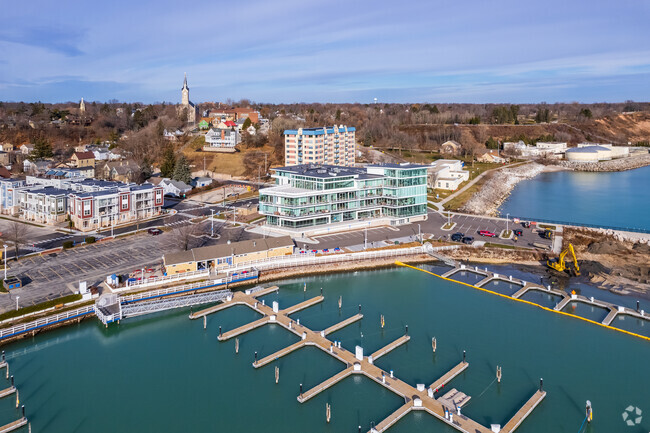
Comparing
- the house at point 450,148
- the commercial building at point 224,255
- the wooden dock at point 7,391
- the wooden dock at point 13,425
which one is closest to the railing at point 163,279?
the commercial building at point 224,255

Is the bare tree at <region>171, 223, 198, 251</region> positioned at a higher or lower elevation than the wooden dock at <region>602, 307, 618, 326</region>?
higher

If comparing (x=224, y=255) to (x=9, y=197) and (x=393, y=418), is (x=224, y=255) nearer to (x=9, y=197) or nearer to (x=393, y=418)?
(x=393, y=418)

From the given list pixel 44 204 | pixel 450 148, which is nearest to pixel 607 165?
pixel 450 148

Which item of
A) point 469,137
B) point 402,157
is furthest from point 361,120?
point 402,157

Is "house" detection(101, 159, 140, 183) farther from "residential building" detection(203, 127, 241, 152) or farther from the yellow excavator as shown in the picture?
the yellow excavator

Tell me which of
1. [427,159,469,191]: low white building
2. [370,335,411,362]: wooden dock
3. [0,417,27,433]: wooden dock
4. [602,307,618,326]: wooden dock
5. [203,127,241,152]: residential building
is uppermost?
[203,127,241,152]: residential building

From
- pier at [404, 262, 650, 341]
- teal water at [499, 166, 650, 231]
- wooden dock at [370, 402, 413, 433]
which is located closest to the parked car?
pier at [404, 262, 650, 341]

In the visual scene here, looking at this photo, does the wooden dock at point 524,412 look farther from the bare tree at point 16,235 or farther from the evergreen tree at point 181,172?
the evergreen tree at point 181,172

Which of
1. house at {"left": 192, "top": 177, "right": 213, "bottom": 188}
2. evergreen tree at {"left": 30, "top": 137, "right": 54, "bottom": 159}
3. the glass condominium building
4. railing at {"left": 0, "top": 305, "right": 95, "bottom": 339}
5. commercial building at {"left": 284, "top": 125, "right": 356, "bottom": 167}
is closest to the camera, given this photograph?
railing at {"left": 0, "top": 305, "right": 95, "bottom": 339}
